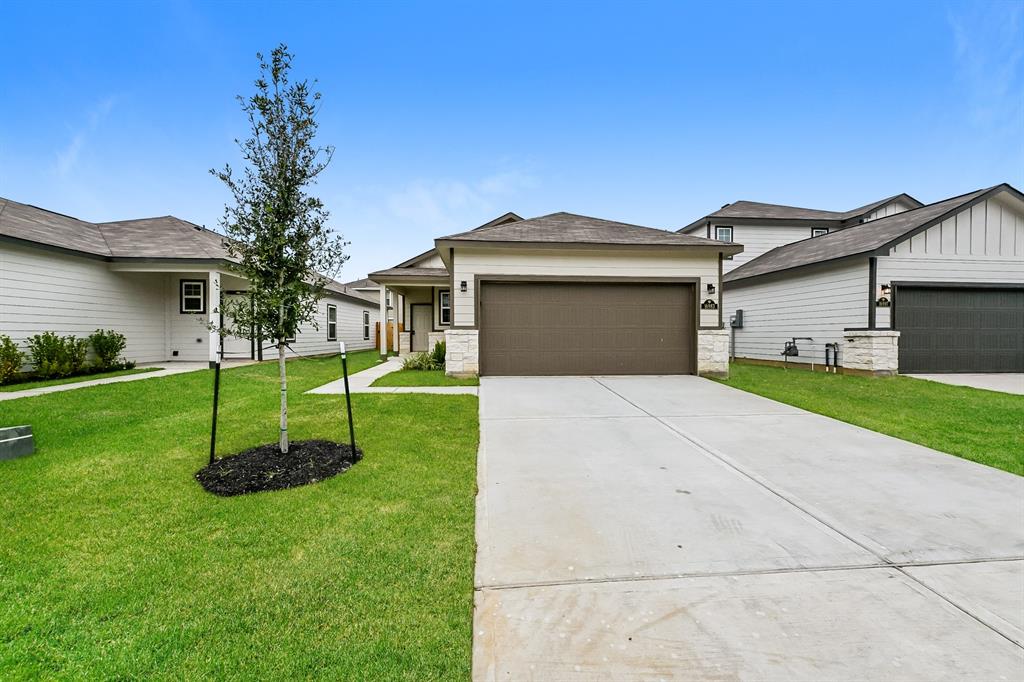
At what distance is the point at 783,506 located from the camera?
319 cm

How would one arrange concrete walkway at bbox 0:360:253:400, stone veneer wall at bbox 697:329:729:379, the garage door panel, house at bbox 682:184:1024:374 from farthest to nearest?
the garage door panel < house at bbox 682:184:1024:374 < stone veneer wall at bbox 697:329:729:379 < concrete walkway at bbox 0:360:253:400

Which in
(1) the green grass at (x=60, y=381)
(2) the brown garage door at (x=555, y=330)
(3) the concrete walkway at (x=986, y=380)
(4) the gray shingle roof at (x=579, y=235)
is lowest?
(3) the concrete walkway at (x=986, y=380)

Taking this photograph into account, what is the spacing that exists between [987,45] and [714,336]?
12.2m

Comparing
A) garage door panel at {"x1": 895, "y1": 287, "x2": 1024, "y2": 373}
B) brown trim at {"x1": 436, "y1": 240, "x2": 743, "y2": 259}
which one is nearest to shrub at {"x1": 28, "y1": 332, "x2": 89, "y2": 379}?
brown trim at {"x1": 436, "y1": 240, "x2": 743, "y2": 259}

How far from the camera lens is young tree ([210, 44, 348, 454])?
3826 millimetres

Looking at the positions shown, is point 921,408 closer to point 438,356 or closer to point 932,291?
point 932,291

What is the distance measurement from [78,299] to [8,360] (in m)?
2.57

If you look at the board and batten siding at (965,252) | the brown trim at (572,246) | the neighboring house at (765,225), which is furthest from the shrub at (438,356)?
the neighboring house at (765,225)

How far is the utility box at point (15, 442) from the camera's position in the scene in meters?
4.12

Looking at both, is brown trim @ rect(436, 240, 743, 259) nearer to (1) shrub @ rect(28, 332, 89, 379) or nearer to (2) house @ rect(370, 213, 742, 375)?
(2) house @ rect(370, 213, 742, 375)

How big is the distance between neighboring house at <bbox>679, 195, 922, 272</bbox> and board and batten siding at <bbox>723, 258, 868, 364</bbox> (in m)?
4.51

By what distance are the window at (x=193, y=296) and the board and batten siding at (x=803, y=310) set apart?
1831 centimetres

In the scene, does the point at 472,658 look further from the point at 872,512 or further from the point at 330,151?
the point at 330,151

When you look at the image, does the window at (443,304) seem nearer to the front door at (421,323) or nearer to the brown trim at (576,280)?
the front door at (421,323)
